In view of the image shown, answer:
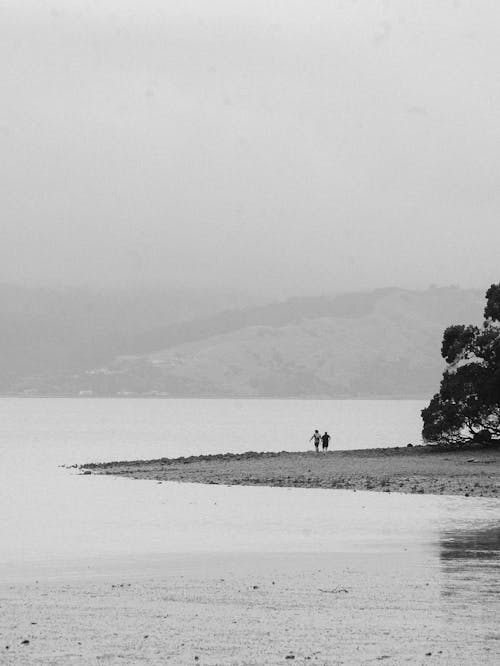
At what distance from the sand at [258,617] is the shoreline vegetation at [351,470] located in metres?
27.8

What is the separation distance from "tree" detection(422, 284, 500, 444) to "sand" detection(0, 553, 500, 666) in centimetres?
5144

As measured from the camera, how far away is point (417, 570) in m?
29.2

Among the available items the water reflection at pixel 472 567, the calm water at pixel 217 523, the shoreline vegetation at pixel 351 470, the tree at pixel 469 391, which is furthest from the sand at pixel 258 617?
the tree at pixel 469 391

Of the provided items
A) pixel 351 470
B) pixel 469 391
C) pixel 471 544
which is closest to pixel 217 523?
pixel 471 544

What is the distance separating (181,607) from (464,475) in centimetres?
4147

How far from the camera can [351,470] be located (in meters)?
68.9

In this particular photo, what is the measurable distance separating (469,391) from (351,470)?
623 inches

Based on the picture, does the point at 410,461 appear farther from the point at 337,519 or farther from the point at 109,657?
the point at 109,657

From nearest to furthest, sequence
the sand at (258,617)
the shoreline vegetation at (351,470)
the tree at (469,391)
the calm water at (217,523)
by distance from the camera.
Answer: the sand at (258,617), the calm water at (217,523), the shoreline vegetation at (351,470), the tree at (469,391)

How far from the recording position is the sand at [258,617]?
19000 millimetres

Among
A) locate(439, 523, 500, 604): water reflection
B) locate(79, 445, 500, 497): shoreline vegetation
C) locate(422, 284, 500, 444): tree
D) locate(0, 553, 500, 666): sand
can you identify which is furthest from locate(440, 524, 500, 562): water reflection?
locate(422, 284, 500, 444): tree

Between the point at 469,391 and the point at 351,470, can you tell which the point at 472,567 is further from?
the point at 469,391

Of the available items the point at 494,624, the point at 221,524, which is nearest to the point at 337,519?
the point at 221,524

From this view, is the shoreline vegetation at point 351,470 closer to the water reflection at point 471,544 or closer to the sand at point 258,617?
the water reflection at point 471,544
